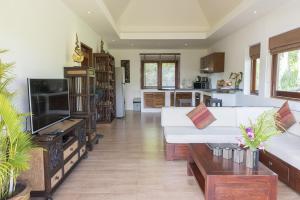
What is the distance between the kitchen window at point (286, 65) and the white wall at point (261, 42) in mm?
112

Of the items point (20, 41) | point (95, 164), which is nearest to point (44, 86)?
point (20, 41)

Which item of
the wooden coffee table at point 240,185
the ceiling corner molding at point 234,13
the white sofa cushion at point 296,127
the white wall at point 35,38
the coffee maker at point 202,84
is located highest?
the ceiling corner molding at point 234,13

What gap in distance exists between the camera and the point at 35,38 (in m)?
3.30

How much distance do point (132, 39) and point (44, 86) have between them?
4.93 metres

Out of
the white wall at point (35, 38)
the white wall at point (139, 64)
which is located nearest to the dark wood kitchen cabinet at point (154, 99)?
the white wall at point (139, 64)

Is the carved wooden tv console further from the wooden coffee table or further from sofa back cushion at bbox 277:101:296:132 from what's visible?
sofa back cushion at bbox 277:101:296:132

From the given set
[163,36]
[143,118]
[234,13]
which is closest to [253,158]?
[234,13]

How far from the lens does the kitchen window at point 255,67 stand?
17.3ft

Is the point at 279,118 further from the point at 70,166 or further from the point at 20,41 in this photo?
the point at 20,41

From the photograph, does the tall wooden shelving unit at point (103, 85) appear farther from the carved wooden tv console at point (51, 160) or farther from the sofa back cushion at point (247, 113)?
the sofa back cushion at point (247, 113)

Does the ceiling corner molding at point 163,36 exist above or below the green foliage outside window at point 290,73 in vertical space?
above

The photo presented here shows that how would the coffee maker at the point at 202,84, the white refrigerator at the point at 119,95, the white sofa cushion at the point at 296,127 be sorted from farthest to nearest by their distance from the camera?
the coffee maker at the point at 202,84 < the white refrigerator at the point at 119,95 < the white sofa cushion at the point at 296,127

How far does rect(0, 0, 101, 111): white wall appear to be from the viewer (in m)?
2.69

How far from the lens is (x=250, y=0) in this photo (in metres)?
4.20
